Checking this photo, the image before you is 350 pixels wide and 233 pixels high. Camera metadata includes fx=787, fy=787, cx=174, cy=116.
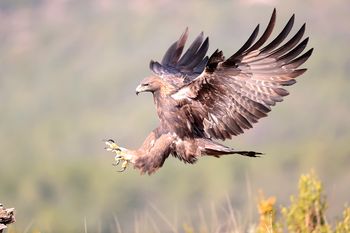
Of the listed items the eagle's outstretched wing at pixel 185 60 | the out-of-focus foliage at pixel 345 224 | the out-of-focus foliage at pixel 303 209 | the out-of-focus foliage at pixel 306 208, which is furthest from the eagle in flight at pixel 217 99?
the out-of-focus foliage at pixel 306 208

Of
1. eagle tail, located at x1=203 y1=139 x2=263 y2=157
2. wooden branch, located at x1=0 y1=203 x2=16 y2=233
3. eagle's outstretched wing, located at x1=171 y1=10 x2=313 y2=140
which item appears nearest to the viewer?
wooden branch, located at x1=0 y1=203 x2=16 y2=233

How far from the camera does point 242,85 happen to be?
780 centimetres

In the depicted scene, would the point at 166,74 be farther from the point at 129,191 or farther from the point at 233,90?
the point at 129,191

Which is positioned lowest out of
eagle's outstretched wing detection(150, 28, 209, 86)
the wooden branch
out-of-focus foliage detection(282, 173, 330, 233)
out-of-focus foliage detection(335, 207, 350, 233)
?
out-of-focus foliage detection(335, 207, 350, 233)

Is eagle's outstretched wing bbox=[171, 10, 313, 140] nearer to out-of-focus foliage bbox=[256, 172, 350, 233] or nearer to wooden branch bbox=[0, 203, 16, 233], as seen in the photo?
out-of-focus foliage bbox=[256, 172, 350, 233]

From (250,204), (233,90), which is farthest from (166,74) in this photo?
(250,204)

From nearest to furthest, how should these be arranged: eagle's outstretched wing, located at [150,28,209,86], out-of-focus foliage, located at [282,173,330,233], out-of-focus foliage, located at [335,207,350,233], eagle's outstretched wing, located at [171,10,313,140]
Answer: out-of-focus foliage, located at [335,207,350,233], eagle's outstretched wing, located at [171,10,313,140], out-of-focus foliage, located at [282,173,330,233], eagle's outstretched wing, located at [150,28,209,86]

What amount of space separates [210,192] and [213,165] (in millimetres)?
17257

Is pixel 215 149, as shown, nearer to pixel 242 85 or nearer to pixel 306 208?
pixel 242 85

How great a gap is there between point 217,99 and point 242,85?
31 cm

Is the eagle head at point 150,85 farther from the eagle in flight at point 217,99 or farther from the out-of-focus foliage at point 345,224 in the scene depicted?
the out-of-focus foliage at point 345,224

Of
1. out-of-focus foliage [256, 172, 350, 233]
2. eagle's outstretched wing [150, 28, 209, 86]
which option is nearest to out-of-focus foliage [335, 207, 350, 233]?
out-of-focus foliage [256, 172, 350, 233]

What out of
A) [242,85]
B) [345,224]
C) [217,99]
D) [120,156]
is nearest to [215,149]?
[217,99]

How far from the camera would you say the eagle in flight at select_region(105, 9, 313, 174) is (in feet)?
24.8
